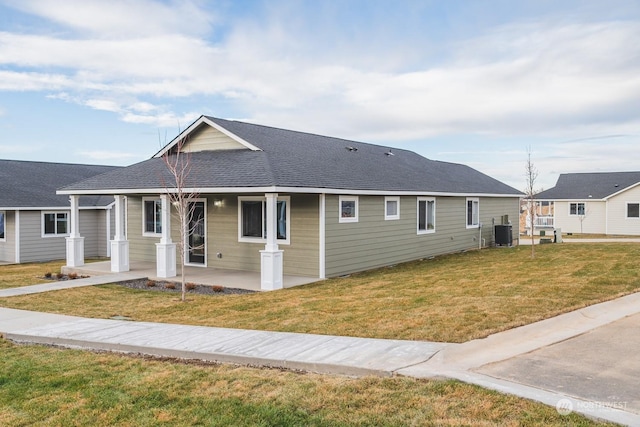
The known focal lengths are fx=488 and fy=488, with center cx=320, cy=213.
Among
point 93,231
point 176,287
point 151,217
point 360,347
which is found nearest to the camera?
point 360,347

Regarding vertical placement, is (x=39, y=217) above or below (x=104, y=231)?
above

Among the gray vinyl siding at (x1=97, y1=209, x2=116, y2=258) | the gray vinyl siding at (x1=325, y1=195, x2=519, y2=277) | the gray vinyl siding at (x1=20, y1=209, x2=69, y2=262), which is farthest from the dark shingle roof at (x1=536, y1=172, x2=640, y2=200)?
the gray vinyl siding at (x1=20, y1=209, x2=69, y2=262)

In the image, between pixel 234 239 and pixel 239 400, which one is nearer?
pixel 239 400

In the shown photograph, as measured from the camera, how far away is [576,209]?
3444 centimetres

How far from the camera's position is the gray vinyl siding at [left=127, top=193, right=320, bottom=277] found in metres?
14.0

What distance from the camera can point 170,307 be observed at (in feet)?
33.4

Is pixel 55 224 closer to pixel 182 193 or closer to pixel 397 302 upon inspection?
pixel 182 193

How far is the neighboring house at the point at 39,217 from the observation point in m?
20.7

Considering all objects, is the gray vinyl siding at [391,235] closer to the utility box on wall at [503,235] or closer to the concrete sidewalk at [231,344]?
the utility box on wall at [503,235]

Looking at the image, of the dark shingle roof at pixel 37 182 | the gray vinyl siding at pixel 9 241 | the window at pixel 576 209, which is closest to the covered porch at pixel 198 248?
the dark shingle roof at pixel 37 182

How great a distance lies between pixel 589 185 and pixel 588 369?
3389 cm

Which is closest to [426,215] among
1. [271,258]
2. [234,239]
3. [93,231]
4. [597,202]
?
[234,239]

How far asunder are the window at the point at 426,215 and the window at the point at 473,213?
3.55m

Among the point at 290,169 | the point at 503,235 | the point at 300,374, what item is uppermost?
the point at 290,169
